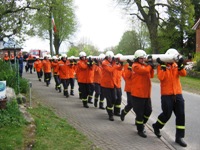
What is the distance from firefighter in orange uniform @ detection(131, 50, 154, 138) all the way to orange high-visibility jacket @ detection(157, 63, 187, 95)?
42 cm

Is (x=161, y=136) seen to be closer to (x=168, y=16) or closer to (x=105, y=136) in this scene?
(x=105, y=136)

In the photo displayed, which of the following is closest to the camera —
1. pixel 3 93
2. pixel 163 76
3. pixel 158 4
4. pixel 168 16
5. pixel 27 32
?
pixel 163 76

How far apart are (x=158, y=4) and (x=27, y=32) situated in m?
20.7

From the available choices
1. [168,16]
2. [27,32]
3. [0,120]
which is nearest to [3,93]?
[0,120]

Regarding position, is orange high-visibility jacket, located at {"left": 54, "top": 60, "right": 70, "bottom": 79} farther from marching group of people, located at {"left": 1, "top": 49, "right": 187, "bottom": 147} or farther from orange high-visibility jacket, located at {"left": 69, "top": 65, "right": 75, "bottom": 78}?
marching group of people, located at {"left": 1, "top": 49, "right": 187, "bottom": 147}

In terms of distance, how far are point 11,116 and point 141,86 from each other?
10.5ft

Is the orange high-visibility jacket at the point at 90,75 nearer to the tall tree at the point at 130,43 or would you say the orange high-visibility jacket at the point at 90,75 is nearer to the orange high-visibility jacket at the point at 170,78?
the orange high-visibility jacket at the point at 170,78

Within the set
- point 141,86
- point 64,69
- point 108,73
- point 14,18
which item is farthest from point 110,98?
point 14,18

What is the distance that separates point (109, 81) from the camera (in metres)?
9.51

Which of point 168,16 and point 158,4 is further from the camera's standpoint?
point 168,16

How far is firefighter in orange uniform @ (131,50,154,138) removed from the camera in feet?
24.9

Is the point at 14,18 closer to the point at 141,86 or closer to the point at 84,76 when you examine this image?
the point at 84,76

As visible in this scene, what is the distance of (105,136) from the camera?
25.3 feet

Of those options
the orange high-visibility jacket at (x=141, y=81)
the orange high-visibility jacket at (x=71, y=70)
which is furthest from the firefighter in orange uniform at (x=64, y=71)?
the orange high-visibility jacket at (x=141, y=81)
